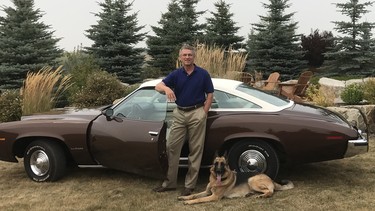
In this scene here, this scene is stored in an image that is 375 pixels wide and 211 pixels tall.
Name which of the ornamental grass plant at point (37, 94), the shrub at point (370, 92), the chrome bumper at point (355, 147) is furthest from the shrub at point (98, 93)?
the chrome bumper at point (355, 147)

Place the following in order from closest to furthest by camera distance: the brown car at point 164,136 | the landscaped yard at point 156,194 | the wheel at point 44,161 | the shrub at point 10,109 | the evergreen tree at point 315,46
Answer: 1. the landscaped yard at point 156,194
2. the brown car at point 164,136
3. the wheel at point 44,161
4. the shrub at point 10,109
5. the evergreen tree at point 315,46

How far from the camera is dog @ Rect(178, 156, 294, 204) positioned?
480cm

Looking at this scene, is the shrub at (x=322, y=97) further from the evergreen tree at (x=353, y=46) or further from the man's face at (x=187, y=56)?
the evergreen tree at (x=353, y=46)

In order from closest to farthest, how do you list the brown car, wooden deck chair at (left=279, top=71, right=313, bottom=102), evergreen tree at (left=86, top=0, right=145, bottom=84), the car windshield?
1. the brown car
2. the car windshield
3. wooden deck chair at (left=279, top=71, right=313, bottom=102)
4. evergreen tree at (left=86, top=0, right=145, bottom=84)

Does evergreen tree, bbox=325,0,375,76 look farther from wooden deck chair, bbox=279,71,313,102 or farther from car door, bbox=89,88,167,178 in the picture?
car door, bbox=89,88,167,178

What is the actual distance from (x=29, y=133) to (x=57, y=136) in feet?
1.27

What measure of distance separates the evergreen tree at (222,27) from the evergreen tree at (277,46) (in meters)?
1.42

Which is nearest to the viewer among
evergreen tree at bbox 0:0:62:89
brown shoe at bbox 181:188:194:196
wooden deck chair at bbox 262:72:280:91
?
brown shoe at bbox 181:188:194:196

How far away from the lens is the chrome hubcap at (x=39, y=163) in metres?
5.68

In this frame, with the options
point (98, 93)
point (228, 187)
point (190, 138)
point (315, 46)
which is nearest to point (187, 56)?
point (190, 138)

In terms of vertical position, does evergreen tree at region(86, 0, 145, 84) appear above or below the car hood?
above

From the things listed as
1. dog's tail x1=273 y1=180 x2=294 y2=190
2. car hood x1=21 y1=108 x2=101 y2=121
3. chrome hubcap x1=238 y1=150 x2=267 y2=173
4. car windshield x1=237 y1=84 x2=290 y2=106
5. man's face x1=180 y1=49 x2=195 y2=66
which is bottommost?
dog's tail x1=273 y1=180 x2=294 y2=190

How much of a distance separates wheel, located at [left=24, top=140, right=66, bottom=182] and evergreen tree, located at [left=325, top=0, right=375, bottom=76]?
16.0m

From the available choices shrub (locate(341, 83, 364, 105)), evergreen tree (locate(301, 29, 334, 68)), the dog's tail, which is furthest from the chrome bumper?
evergreen tree (locate(301, 29, 334, 68))
